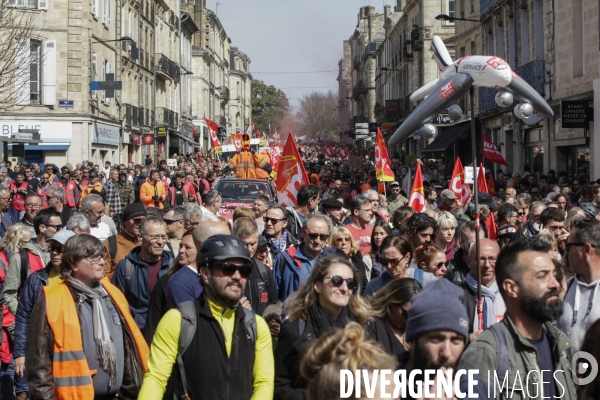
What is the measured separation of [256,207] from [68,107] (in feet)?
80.2

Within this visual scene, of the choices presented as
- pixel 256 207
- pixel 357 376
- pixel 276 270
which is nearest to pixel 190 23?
pixel 256 207

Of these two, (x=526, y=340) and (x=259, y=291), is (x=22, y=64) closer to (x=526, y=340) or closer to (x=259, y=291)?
(x=259, y=291)

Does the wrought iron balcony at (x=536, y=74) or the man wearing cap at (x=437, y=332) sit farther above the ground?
the wrought iron balcony at (x=536, y=74)

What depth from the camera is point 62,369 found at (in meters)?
4.66

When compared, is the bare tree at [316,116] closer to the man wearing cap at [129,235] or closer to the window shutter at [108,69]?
the window shutter at [108,69]

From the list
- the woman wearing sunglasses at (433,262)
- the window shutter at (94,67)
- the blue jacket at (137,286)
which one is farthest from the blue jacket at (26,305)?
the window shutter at (94,67)

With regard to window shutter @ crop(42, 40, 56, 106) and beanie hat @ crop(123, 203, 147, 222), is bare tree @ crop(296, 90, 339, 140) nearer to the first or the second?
window shutter @ crop(42, 40, 56, 106)

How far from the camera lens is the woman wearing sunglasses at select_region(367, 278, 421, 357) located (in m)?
4.64

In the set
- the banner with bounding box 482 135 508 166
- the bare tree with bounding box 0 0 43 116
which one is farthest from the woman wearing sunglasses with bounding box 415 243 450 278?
the bare tree with bounding box 0 0 43 116

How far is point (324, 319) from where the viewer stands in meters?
4.62

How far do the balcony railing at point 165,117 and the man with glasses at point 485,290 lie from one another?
47698 mm

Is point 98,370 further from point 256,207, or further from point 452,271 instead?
point 256,207

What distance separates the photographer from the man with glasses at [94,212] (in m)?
9.59

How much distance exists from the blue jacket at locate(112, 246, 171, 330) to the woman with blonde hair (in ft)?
11.7
